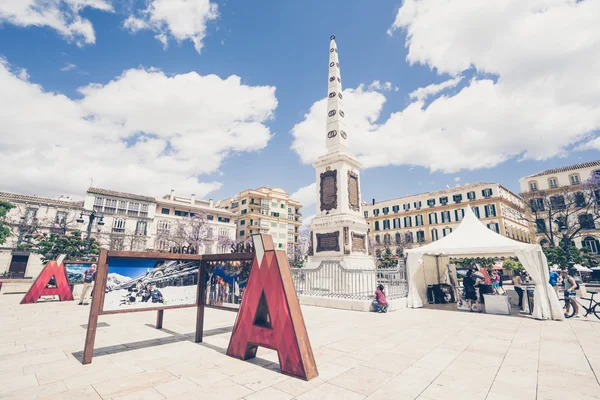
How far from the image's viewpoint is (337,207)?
543 inches

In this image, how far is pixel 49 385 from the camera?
364cm

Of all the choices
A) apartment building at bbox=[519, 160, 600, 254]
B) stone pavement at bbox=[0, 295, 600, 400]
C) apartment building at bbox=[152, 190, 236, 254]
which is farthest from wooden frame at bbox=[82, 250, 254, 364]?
apartment building at bbox=[519, 160, 600, 254]

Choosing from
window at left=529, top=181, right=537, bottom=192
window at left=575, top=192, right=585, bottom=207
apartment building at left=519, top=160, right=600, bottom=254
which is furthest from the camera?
window at left=529, top=181, right=537, bottom=192

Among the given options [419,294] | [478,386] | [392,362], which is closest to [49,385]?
[392,362]

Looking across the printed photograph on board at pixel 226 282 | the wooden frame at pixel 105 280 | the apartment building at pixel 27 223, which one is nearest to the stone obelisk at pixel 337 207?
the printed photograph on board at pixel 226 282

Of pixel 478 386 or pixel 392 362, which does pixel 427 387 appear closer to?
pixel 478 386

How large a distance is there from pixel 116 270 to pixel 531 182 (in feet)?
189

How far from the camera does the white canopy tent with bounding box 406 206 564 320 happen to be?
28.7ft

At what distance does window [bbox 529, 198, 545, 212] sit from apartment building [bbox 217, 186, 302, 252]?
39.5 m

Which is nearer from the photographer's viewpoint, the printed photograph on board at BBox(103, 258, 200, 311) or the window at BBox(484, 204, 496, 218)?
the printed photograph on board at BBox(103, 258, 200, 311)

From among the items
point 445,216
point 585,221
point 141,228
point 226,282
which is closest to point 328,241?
point 226,282

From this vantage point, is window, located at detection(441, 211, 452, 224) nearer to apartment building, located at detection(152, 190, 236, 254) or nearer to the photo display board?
apartment building, located at detection(152, 190, 236, 254)

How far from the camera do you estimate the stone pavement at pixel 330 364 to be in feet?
11.4

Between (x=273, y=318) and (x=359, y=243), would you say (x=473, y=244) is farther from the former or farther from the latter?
(x=273, y=318)
